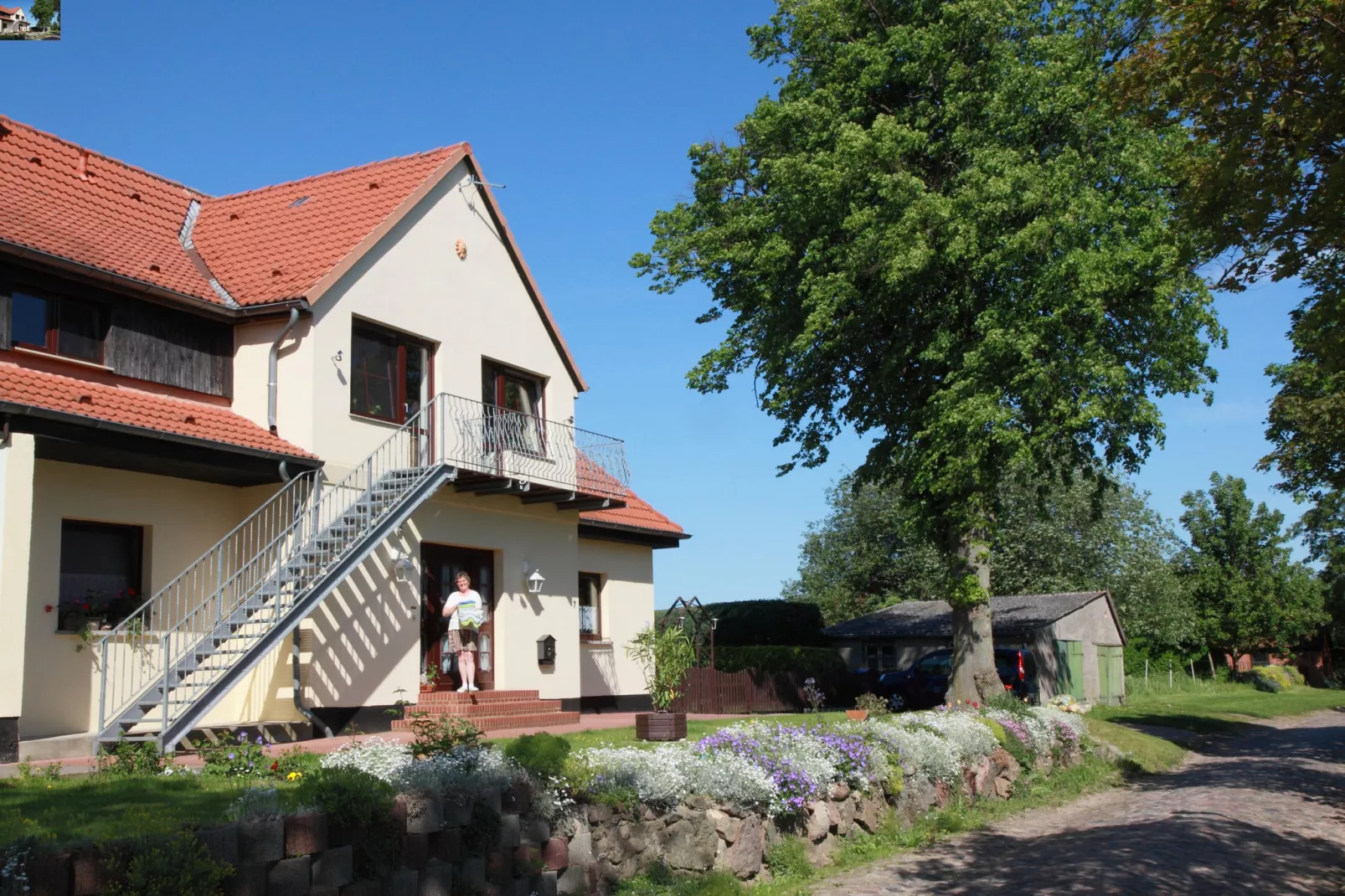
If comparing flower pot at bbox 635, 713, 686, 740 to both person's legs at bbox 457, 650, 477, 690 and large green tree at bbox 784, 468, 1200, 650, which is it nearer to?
person's legs at bbox 457, 650, 477, 690

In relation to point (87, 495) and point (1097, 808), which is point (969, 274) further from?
point (87, 495)

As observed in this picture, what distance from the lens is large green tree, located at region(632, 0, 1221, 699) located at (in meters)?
18.5

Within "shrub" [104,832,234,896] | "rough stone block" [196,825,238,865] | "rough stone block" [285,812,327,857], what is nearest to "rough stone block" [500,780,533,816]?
"rough stone block" [285,812,327,857]

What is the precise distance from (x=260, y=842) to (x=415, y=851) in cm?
132

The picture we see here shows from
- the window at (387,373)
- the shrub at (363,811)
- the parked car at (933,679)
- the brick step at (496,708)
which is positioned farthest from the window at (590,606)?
the shrub at (363,811)

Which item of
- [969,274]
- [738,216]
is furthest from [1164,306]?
[738,216]

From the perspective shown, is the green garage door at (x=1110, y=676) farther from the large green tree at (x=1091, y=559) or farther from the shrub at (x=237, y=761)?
the shrub at (x=237, y=761)

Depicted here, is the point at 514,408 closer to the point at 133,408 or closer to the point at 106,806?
the point at 133,408

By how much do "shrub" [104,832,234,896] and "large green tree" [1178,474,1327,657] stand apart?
2305 inches

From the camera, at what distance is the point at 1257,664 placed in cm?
6275

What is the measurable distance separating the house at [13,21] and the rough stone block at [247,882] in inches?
495

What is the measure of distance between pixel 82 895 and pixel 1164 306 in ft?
55.9

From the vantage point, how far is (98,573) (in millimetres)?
13688

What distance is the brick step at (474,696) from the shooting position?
16828mm
